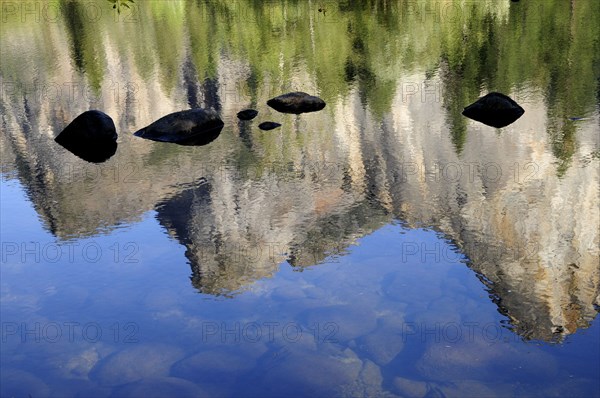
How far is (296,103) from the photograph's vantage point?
3794cm

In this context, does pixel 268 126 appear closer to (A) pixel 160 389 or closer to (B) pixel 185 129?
(B) pixel 185 129

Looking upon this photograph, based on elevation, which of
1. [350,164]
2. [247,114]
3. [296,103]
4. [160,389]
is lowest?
[247,114]

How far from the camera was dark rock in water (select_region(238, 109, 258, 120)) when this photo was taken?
37219 mm

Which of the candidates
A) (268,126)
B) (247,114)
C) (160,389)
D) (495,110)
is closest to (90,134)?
(268,126)

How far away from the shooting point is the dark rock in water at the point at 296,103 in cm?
3794

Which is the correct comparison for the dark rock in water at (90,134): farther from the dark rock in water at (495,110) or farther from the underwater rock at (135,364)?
the underwater rock at (135,364)

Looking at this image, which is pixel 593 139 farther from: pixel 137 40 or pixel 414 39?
pixel 137 40

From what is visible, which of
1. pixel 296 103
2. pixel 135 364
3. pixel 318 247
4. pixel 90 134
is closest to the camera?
pixel 135 364

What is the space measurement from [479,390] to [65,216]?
1594cm

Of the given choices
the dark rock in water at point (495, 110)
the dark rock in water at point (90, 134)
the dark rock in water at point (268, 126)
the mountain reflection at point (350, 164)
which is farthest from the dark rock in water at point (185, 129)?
the dark rock in water at point (495, 110)

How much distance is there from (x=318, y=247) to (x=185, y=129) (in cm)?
1433

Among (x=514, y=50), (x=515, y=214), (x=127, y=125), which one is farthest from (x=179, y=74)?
(x=515, y=214)

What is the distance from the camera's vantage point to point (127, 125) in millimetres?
38656

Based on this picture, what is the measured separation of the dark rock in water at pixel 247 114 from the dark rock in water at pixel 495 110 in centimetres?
1044
